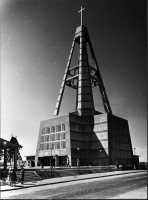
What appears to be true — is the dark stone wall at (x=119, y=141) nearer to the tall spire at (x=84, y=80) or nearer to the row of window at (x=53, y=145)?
the tall spire at (x=84, y=80)

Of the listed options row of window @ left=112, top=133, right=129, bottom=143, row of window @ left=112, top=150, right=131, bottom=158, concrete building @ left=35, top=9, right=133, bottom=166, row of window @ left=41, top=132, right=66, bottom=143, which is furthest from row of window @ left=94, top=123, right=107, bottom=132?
row of window @ left=41, top=132, right=66, bottom=143

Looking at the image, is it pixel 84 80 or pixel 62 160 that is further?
pixel 84 80

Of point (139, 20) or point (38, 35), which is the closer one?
point (139, 20)

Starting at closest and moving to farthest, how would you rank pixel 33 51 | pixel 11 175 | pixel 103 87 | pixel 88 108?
1. pixel 11 175
2. pixel 33 51
3. pixel 88 108
4. pixel 103 87

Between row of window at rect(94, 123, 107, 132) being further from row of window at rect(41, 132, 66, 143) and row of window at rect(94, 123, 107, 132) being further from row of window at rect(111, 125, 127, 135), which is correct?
row of window at rect(41, 132, 66, 143)

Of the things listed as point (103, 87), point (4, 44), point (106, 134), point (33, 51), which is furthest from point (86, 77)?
point (4, 44)

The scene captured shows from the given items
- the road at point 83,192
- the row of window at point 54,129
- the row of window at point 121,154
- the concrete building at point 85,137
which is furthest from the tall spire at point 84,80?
the road at point 83,192

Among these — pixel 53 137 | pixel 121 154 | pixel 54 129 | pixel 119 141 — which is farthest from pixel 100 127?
pixel 53 137

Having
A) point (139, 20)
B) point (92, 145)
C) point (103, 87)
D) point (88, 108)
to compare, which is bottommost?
point (92, 145)

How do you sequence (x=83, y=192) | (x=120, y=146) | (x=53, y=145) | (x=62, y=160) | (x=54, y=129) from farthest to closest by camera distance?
(x=120, y=146) → (x=54, y=129) → (x=53, y=145) → (x=62, y=160) → (x=83, y=192)

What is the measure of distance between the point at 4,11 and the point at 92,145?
46.6 metres

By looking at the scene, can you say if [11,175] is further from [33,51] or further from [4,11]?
[4,11]

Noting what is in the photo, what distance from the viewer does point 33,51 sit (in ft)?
68.1

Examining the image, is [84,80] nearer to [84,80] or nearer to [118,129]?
[84,80]
